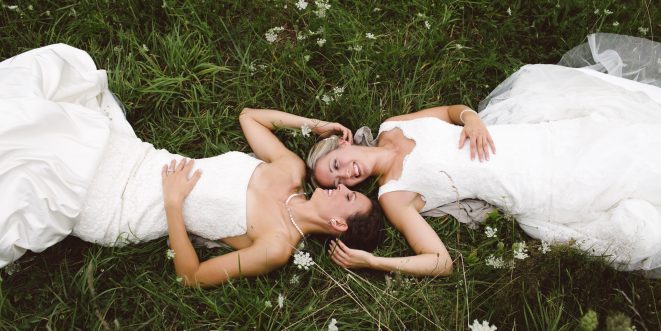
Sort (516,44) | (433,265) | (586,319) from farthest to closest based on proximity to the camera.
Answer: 1. (516,44)
2. (433,265)
3. (586,319)

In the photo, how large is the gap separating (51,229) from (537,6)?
171 inches

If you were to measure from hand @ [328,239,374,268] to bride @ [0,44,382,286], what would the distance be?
0.10 m

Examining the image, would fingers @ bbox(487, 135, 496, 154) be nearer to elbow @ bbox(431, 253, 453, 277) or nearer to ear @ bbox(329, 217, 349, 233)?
elbow @ bbox(431, 253, 453, 277)

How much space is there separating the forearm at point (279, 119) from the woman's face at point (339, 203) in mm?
687

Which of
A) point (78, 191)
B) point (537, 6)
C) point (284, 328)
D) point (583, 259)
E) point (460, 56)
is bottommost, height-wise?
point (284, 328)

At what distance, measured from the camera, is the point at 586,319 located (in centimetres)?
249

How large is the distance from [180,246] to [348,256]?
116 centimetres

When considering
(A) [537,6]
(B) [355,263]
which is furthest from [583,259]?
(A) [537,6]

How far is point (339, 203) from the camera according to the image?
3.75 meters

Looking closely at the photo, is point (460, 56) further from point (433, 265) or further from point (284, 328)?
point (284, 328)

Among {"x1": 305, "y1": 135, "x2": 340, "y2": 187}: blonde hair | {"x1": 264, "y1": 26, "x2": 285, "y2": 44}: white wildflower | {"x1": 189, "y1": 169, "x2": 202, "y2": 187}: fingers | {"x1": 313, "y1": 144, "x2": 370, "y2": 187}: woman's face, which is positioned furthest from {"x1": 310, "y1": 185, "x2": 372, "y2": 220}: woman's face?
{"x1": 264, "y1": 26, "x2": 285, "y2": 44}: white wildflower

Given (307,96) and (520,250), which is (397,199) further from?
(307,96)

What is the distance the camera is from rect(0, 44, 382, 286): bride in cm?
333

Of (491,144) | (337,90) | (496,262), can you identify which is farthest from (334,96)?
(496,262)
